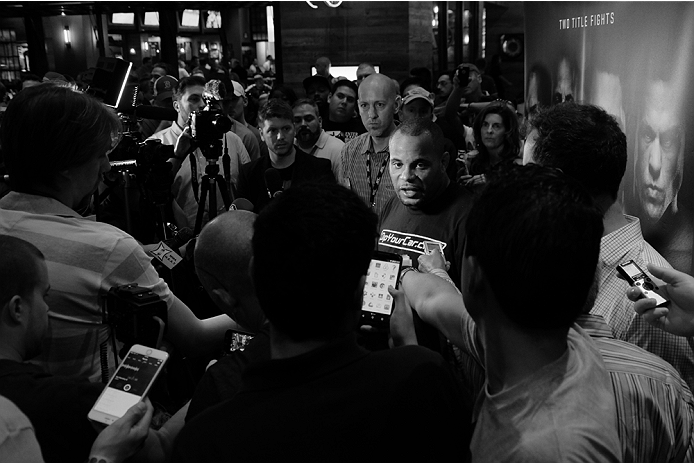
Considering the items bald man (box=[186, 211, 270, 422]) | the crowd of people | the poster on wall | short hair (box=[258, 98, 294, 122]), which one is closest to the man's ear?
the crowd of people

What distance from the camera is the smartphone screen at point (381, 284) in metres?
2.09

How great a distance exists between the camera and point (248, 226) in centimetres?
164

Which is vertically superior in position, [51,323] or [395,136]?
[395,136]

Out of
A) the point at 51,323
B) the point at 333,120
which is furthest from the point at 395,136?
the point at 333,120

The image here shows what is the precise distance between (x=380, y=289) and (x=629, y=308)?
0.70 m

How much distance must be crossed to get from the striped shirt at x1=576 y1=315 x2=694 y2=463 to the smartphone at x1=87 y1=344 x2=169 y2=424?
3.09 feet

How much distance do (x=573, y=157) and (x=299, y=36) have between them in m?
11.6

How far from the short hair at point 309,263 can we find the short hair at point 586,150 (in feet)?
2.62

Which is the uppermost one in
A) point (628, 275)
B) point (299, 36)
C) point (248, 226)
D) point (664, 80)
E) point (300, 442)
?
point (299, 36)

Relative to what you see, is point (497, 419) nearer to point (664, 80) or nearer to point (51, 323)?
point (51, 323)

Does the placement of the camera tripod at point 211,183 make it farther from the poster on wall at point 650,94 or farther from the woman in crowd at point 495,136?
the poster on wall at point 650,94

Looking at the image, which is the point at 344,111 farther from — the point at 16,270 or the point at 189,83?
the point at 16,270

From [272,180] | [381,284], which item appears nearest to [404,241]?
[381,284]

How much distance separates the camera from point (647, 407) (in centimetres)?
129
